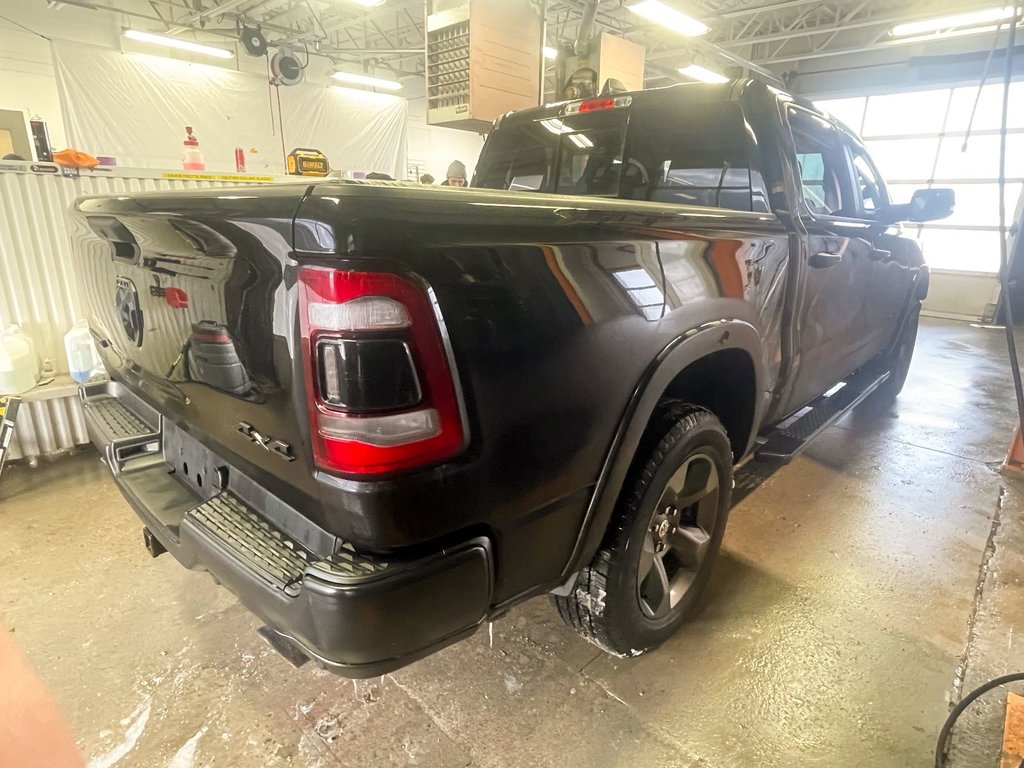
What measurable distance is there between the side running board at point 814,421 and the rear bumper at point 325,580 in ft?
6.49

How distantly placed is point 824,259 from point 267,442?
2202mm

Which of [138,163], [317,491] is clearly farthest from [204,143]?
[317,491]

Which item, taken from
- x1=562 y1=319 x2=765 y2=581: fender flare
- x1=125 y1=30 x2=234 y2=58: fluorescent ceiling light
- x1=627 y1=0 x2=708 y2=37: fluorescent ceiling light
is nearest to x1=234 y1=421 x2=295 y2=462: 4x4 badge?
x1=562 y1=319 x2=765 y2=581: fender flare

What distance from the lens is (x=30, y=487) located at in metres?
2.95

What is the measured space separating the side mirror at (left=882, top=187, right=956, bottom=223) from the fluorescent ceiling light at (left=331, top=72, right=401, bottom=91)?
40.0 ft

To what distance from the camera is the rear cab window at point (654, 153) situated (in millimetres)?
2154

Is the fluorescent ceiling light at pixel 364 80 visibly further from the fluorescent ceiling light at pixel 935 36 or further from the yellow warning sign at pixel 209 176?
the yellow warning sign at pixel 209 176

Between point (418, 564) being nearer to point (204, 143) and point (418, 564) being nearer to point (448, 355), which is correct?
point (448, 355)

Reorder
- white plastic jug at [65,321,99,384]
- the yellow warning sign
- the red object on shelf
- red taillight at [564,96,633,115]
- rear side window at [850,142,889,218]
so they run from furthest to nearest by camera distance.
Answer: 1. the yellow warning sign
2. white plastic jug at [65,321,99,384]
3. rear side window at [850,142,889,218]
4. red taillight at [564,96,633,115]
5. the red object on shelf

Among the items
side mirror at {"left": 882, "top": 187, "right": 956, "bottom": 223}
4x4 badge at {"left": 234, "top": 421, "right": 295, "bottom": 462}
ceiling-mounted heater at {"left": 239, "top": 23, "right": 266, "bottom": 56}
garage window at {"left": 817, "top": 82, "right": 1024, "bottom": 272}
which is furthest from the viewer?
ceiling-mounted heater at {"left": 239, "top": 23, "right": 266, "bottom": 56}

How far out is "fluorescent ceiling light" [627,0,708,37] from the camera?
628cm

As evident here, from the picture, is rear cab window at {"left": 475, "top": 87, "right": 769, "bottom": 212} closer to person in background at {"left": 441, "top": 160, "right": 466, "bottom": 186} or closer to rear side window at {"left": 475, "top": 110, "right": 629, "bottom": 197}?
rear side window at {"left": 475, "top": 110, "right": 629, "bottom": 197}

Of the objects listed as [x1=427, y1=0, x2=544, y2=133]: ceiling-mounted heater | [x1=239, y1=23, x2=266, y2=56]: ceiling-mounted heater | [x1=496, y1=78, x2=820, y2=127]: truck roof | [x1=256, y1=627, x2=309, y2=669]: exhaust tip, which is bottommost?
[x1=256, y1=627, x2=309, y2=669]: exhaust tip

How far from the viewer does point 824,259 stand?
234 cm
